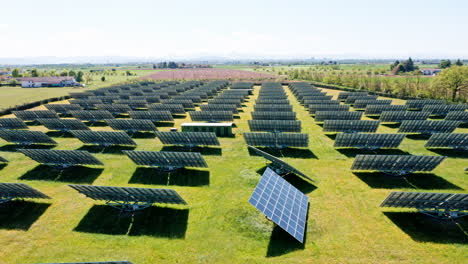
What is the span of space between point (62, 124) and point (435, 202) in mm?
47968

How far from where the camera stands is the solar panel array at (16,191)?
18.5m

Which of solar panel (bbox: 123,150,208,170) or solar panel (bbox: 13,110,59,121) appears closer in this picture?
solar panel (bbox: 123,150,208,170)

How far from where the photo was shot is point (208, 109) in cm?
5288

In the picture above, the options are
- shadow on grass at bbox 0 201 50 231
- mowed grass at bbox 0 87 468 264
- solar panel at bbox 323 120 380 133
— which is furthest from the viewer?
solar panel at bbox 323 120 380 133

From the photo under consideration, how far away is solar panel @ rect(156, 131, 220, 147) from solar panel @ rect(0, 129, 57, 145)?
594 inches

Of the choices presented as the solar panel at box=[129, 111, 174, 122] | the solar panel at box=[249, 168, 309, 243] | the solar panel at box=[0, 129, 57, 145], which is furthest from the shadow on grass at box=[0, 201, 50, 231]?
the solar panel at box=[129, 111, 174, 122]

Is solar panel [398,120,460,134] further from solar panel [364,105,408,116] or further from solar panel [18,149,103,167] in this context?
solar panel [18,149,103,167]

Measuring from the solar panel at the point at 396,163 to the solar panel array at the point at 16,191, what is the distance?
1120 inches

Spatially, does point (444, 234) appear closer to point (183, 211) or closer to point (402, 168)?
point (402, 168)

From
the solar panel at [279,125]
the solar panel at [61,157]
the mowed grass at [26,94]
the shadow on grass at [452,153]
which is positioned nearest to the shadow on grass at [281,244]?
the solar panel at [61,157]

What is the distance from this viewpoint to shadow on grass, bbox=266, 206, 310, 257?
50.7ft

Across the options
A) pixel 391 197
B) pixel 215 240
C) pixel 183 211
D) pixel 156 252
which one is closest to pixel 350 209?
pixel 391 197

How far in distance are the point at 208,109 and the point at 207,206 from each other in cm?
3447

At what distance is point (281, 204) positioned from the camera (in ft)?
57.1
